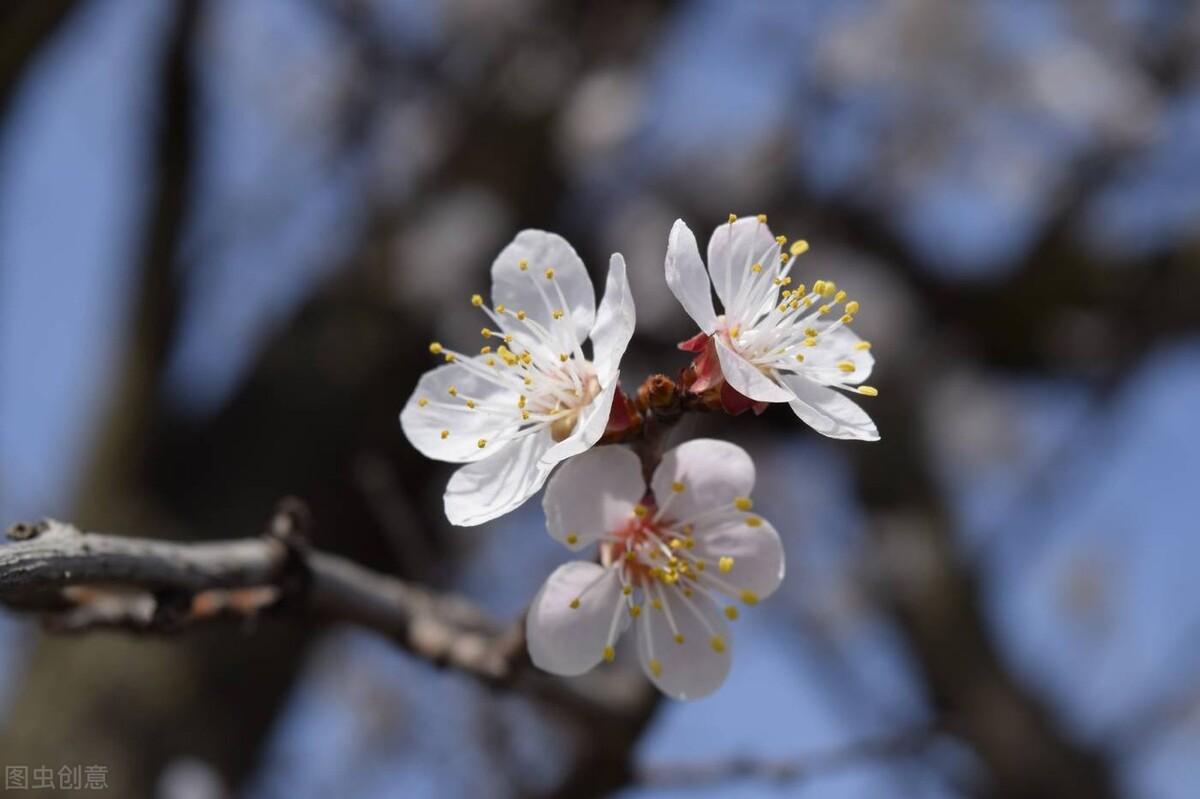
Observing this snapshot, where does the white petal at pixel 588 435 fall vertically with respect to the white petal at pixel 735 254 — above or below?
below

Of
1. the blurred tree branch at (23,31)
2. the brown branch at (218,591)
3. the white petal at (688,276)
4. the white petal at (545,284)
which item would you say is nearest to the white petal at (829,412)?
the white petal at (688,276)

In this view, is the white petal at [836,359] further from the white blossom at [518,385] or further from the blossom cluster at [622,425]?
the white blossom at [518,385]

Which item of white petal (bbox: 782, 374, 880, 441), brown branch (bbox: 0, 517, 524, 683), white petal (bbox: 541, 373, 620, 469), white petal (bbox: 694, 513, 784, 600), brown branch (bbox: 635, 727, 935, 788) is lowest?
brown branch (bbox: 635, 727, 935, 788)

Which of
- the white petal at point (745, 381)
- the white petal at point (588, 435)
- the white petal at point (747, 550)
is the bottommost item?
the white petal at point (747, 550)

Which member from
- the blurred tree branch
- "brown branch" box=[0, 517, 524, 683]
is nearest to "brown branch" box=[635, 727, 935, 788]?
"brown branch" box=[0, 517, 524, 683]

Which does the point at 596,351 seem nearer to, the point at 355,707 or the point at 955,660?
the point at 955,660

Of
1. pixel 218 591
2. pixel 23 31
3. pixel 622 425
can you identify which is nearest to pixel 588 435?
pixel 622 425

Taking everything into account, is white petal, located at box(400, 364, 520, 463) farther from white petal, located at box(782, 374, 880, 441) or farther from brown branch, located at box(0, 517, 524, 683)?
white petal, located at box(782, 374, 880, 441)
